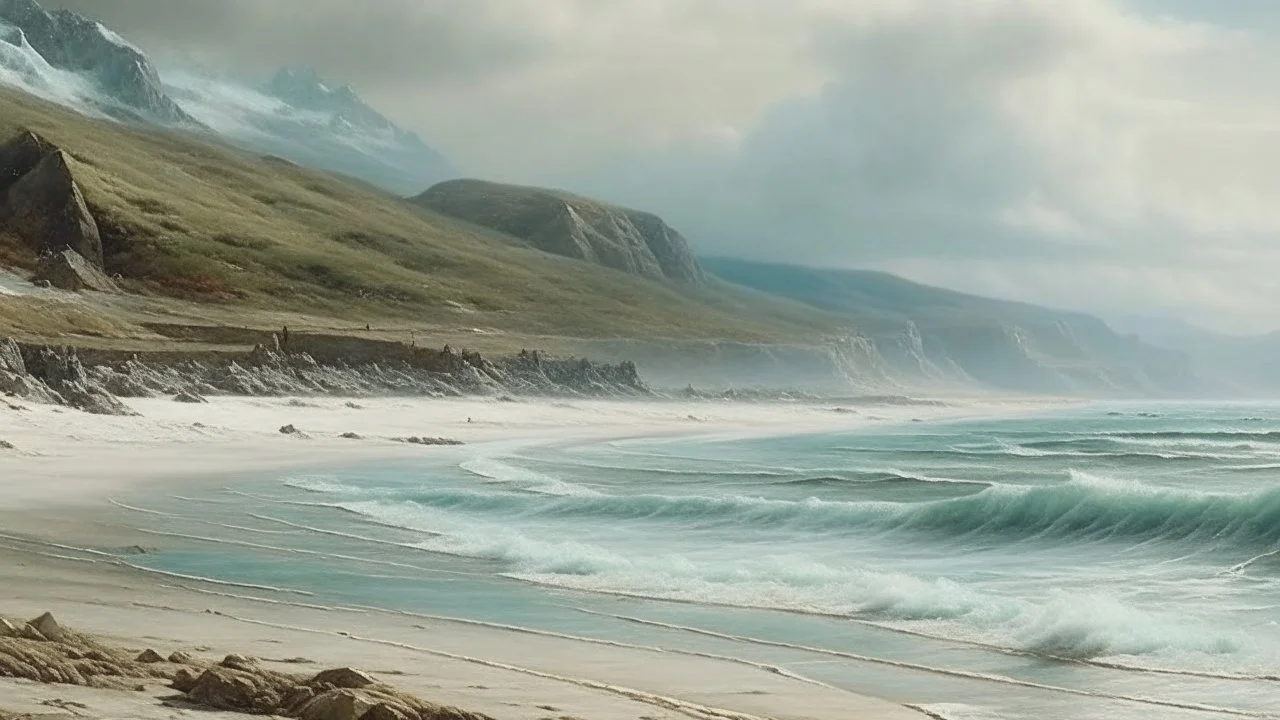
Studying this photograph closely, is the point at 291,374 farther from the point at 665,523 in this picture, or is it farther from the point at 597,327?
the point at 597,327

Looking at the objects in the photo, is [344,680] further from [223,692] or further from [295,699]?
[223,692]

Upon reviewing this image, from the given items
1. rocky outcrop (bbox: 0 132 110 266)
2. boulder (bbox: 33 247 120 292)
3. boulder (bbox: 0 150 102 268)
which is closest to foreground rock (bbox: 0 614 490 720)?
boulder (bbox: 33 247 120 292)

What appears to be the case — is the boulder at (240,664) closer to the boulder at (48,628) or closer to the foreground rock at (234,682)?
the foreground rock at (234,682)

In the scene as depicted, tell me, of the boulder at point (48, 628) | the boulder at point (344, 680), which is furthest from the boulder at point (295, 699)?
the boulder at point (48, 628)

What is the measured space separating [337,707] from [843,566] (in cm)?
1284

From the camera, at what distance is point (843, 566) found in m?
20.1

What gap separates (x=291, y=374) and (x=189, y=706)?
59695 millimetres

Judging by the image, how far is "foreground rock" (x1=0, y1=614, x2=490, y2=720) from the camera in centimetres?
845

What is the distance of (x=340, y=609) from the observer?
15.5 metres

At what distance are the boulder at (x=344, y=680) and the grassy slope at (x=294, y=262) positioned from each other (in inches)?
4126

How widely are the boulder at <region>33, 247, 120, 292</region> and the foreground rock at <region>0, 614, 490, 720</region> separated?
107 m

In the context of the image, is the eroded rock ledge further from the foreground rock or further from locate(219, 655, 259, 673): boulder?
locate(219, 655, 259, 673): boulder

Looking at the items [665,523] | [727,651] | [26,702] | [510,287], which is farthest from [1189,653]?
[510,287]

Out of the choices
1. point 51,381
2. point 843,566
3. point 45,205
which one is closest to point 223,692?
point 843,566
